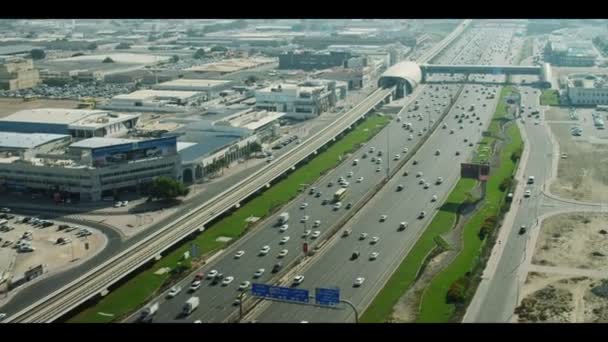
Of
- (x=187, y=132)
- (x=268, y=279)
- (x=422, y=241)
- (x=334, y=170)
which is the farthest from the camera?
(x=187, y=132)

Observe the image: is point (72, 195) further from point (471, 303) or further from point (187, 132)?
point (471, 303)

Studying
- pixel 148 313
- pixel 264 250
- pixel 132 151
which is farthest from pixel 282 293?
pixel 132 151

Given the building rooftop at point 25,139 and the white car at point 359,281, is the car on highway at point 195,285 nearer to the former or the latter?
the white car at point 359,281

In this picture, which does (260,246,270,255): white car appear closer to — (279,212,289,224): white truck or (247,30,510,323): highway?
(247,30,510,323): highway

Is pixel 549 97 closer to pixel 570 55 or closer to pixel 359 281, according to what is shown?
pixel 570 55

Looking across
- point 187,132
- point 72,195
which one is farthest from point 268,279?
point 187,132
